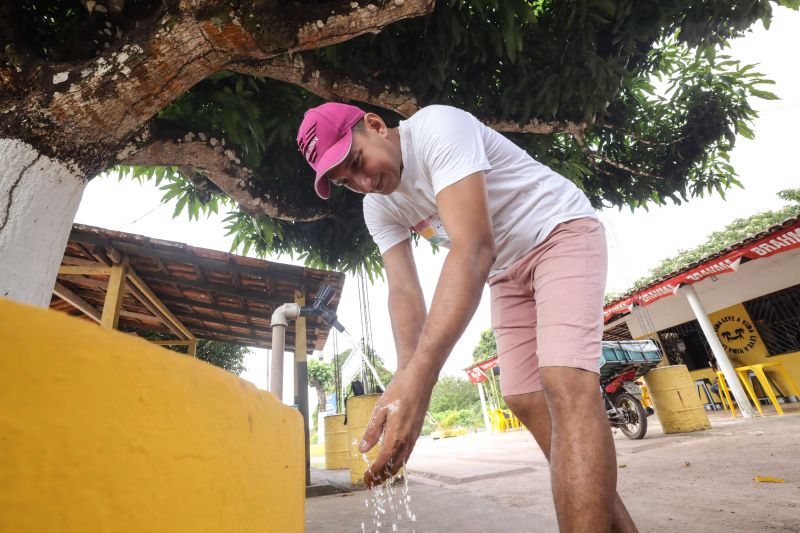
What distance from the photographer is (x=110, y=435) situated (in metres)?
0.40

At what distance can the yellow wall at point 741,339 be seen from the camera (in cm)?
869

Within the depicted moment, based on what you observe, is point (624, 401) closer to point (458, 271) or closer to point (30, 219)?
point (458, 271)

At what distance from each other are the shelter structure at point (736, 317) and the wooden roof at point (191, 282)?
5.47m

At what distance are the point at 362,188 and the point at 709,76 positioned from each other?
5.28 meters

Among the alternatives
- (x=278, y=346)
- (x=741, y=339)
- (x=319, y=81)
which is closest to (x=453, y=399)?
(x=741, y=339)

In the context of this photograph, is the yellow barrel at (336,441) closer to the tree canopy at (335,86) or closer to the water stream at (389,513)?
the tree canopy at (335,86)

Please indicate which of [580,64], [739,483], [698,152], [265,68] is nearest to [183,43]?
[265,68]

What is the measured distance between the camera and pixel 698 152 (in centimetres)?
498

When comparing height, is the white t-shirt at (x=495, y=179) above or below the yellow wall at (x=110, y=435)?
above

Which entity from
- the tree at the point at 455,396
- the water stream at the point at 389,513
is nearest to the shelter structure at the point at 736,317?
the water stream at the point at 389,513

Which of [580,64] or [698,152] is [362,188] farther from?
[698,152]

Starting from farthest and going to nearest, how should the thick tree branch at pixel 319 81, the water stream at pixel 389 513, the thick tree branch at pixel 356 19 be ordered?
the thick tree branch at pixel 319 81, the water stream at pixel 389 513, the thick tree branch at pixel 356 19

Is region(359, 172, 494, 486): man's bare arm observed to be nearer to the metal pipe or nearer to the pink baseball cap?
the pink baseball cap

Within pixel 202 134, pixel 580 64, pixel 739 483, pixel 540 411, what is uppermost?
pixel 580 64
